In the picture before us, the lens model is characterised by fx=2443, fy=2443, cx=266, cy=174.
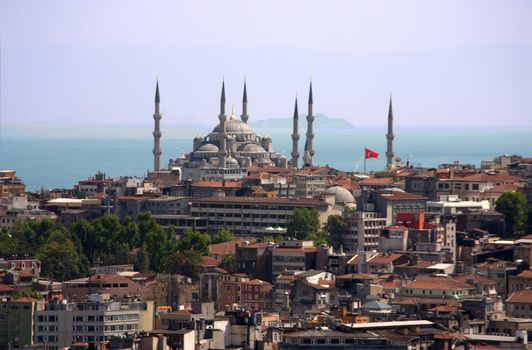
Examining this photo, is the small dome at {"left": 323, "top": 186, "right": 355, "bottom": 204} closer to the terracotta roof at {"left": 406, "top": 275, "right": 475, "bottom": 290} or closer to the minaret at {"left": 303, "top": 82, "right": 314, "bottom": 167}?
the terracotta roof at {"left": 406, "top": 275, "right": 475, "bottom": 290}

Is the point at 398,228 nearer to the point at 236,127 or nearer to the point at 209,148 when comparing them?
the point at 209,148

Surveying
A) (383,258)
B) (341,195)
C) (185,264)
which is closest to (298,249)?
(383,258)

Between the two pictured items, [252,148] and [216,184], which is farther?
[252,148]

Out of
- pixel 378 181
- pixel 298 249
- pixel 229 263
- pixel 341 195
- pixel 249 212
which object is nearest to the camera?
pixel 298 249

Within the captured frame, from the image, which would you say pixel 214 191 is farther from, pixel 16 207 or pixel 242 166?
pixel 242 166

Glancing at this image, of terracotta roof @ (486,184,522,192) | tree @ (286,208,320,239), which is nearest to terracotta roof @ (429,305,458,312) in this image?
tree @ (286,208,320,239)

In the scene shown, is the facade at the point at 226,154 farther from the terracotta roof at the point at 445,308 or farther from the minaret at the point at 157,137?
the terracotta roof at the point at 445,308
